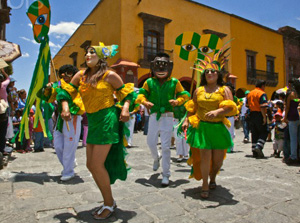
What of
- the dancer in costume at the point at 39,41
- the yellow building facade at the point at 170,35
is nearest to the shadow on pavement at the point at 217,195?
the dancer in costume at the point at 39,41

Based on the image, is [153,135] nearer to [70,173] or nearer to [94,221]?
[70,173]

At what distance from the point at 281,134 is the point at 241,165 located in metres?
1.45

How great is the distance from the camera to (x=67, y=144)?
13.3ft

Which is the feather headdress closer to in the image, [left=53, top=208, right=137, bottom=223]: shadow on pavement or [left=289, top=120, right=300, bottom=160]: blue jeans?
[left=53, top=208, right=137, bottom=223]: shadow on pavement

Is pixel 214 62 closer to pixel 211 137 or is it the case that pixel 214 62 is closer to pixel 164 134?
pixel 211 137

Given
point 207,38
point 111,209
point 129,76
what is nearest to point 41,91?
point 111,209

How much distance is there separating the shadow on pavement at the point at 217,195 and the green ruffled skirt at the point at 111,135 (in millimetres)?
928

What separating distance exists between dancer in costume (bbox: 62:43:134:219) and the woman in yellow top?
Result: 0.94 m

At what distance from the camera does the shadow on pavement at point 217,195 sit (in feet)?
9.81

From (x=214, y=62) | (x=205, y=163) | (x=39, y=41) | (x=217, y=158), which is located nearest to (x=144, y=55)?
(x=39, y=41)

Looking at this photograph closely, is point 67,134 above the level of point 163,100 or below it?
below

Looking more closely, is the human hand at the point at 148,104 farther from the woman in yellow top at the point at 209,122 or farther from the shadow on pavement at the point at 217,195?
the shadow on pavement at the point at 217,195

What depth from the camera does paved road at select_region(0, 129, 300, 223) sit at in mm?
2600

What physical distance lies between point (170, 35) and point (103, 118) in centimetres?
1550
